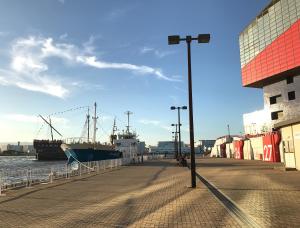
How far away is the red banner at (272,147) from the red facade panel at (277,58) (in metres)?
19.2

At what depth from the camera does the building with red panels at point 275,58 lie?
62.9 metres

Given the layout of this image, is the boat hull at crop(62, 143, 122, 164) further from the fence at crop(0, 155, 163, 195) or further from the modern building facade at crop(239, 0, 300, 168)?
the modern building facade at crop(239, 0, 300, 168)

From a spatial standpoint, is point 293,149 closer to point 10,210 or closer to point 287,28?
point 10,210

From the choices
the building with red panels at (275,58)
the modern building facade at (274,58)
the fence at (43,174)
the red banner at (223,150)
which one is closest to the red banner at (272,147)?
the modern building facade at (274,58)

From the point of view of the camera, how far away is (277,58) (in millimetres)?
66750

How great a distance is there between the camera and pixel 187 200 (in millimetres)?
12312

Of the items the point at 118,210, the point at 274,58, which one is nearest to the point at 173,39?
the point at 118,210

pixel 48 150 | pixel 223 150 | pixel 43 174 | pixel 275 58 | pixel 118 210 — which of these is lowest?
pixel 118 210

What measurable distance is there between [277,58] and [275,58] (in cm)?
65

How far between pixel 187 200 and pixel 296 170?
53.1 ft

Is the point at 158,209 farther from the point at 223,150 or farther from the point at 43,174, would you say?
the point at 223,150

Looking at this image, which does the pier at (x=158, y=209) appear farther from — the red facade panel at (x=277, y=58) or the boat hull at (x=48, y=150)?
the boat hull at (x=48, y=150)

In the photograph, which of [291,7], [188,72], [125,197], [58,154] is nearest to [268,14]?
[291,7]

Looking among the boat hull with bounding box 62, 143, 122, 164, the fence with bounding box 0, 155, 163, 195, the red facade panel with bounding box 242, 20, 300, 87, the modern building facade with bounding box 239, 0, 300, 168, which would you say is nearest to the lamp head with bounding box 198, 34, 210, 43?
the fence with bounding box 0, 155, 163, 195
